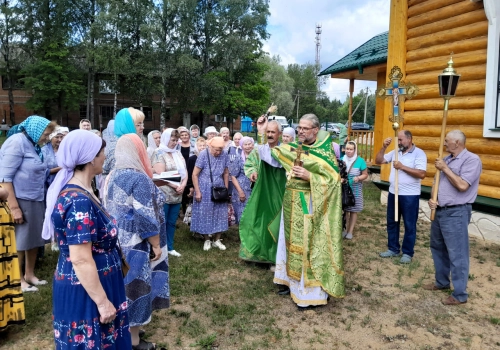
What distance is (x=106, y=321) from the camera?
2219mm

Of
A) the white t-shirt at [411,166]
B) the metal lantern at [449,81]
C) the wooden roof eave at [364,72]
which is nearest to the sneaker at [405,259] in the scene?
the white t-shirt at [411,166]

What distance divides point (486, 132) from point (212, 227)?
15.8ft

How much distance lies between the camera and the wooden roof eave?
1105cm

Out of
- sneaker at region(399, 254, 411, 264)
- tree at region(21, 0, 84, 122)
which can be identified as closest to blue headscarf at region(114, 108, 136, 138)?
sneaker at region(399, 254, 411, 264)

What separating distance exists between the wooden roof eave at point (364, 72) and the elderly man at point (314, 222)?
7.22 metres

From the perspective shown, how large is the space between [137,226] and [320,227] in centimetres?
205

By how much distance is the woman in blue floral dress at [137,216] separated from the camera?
9.65ft

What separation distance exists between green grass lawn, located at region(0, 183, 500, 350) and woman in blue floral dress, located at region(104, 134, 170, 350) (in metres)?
0.75

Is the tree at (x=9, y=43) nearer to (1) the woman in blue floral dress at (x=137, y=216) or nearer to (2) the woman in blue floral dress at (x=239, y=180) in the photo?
(2) the woman in blue floral dress at (x=239, y=180)

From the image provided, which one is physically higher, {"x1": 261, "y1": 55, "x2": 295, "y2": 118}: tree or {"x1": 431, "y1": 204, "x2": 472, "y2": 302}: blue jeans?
{"x1": 261, "y1": 55, "x2": 295, "y2": 118}: tree

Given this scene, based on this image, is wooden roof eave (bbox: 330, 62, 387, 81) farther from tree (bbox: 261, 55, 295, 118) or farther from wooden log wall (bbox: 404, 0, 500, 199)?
tree (bbox: 261, 55, 295, 118)

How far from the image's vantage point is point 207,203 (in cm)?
637

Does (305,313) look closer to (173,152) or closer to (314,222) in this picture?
(314,222)

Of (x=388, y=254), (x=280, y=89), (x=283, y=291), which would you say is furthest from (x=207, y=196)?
(x=280, y=89)
